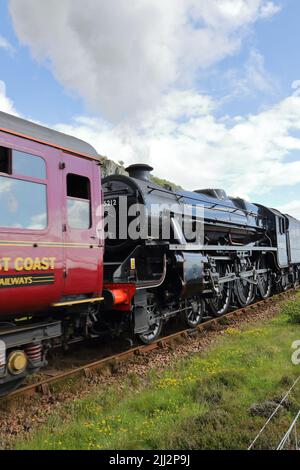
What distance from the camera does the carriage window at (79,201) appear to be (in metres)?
5.70

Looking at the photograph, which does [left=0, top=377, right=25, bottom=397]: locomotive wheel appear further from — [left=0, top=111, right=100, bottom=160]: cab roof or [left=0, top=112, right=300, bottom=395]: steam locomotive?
[left=0, top=111, right=100, bottom=160]: cab roof

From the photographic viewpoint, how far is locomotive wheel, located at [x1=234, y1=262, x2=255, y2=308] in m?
12.8

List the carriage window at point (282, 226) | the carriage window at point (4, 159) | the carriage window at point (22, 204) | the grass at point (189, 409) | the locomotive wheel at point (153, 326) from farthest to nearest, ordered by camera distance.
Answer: the carriage window at point (282, 226)
the locomotive wheel at point (153, 326)
the carriage window at point (4, 159)
the carriage window at point (22, 204)
the grass at point (189, 409)

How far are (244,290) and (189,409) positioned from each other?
360 inches

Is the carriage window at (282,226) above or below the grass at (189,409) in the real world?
above

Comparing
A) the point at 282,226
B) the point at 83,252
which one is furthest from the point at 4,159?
the point at 282,226

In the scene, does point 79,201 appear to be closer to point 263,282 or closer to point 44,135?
point 44,135

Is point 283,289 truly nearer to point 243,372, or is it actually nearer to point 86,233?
point 243,372

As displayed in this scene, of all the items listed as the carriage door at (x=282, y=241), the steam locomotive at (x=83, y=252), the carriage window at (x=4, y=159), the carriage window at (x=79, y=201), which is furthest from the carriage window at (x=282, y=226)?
the carriage window at (x=4, y=159)

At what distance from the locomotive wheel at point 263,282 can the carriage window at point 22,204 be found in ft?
35.6

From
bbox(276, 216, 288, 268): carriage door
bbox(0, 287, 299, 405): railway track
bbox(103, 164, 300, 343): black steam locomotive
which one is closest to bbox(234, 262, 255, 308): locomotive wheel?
bbox(103, 164, 300, 343): black steam locomotive

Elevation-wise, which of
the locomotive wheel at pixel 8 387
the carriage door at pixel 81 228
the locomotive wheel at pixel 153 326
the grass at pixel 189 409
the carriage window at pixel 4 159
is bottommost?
the grass at pixel 189 409

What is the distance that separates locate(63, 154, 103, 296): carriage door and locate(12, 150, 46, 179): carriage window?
0.42 meters

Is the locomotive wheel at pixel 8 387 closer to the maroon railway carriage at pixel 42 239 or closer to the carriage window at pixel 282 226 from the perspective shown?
the maroon railway carriage at pixel 42 239
